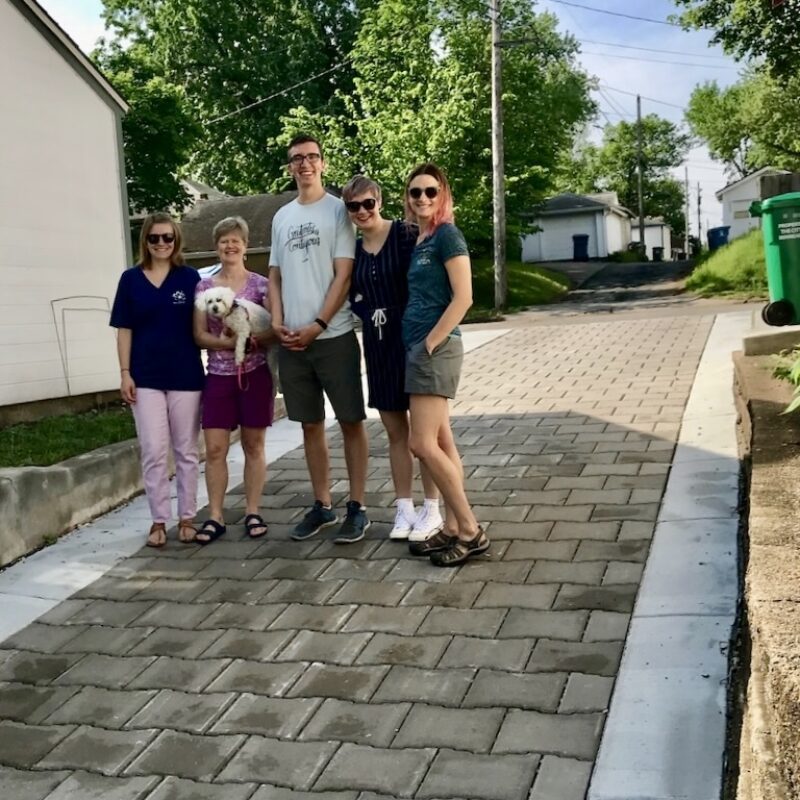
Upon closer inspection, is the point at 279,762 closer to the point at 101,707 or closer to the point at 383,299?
the point at 101,707

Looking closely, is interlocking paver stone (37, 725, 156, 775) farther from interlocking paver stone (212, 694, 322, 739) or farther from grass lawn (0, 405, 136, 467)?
grass lawn (0, 405, 136, 467)

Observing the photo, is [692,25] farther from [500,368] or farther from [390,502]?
[390,502]

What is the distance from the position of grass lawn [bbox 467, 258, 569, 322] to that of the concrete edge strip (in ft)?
56.6

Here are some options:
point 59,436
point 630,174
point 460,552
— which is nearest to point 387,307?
point 460,552

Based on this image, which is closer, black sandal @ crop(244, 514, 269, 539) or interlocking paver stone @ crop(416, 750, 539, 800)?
interlocking paver stone @ crop(416, 750, 539, 800)

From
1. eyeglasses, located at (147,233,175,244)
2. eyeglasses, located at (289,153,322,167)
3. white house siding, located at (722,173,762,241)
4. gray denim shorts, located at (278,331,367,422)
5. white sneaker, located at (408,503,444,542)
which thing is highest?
white house siding, located at (722,173,762,241)

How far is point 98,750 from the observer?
323cm

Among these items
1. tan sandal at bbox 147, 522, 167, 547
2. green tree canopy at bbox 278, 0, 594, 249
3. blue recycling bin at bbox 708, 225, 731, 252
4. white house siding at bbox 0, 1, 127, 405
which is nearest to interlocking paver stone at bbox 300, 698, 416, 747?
tan sandal at bbox 147, 522, 167, 547

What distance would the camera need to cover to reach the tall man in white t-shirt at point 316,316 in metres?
4.79

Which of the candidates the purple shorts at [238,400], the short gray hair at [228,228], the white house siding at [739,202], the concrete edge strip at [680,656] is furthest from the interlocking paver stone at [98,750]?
the white house siding at [739,202]

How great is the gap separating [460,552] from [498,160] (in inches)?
793

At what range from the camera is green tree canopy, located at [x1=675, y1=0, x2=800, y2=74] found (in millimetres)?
24469

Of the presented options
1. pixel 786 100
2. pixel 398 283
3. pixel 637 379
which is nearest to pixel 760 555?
pixel 398 283

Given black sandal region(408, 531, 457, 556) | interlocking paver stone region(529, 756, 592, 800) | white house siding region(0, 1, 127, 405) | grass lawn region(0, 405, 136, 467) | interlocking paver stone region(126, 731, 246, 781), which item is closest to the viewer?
interlocking paver stone region(529, 756, 592, 800)
